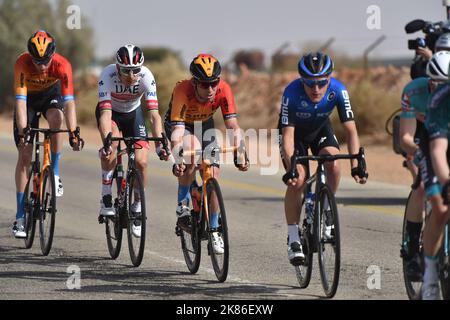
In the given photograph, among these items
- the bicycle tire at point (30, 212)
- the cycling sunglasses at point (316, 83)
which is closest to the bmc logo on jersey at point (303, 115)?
the cycling sunglasses at point (316, 83)

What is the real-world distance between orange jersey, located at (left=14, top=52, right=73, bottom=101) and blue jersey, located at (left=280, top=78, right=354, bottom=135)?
9.54 ft

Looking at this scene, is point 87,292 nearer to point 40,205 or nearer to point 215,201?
point 215,201

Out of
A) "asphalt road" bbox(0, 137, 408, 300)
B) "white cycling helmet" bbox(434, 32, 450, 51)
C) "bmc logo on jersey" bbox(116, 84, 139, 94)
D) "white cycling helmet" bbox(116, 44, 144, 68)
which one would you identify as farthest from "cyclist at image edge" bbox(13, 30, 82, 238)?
"white cycling helmet" bbox(434, 32, 450, 51)

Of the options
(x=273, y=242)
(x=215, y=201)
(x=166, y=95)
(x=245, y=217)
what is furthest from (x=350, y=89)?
(x=215, y=201)

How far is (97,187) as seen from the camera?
17.0 metres

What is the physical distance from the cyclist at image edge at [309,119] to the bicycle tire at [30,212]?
3052 mm

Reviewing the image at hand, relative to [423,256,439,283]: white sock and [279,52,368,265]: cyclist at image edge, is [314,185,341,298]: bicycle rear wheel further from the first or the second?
[423,256,439,283]: white sock

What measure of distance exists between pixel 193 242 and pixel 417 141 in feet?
7.88

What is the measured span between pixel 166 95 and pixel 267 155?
10.5 metres

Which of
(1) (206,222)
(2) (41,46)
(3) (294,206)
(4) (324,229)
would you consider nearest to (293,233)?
(3) (294,206)

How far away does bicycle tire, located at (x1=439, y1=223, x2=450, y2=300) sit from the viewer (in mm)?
7391

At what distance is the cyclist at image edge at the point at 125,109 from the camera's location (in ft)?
34.1

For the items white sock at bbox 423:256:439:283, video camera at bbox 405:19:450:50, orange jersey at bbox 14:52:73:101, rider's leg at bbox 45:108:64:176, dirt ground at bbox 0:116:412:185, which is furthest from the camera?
dirt ground at bbox 0:116:412:185

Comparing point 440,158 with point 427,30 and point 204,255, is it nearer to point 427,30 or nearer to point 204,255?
point 427,30
